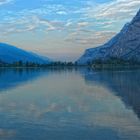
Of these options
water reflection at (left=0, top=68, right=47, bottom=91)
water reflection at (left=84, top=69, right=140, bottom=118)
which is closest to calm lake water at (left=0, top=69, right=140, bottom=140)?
water reflection at (left=84, top=69, right=140, bottom=118)

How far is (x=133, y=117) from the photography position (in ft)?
88.6

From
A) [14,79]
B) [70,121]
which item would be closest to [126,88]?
[70,121]

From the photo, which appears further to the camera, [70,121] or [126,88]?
[126,88]

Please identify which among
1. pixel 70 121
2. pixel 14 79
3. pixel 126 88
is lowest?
pixel 14 79

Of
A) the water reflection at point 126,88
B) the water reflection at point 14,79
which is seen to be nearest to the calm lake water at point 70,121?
the water reflection at point 126,88

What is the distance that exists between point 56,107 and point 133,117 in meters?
7.83

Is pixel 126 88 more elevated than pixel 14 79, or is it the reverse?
pixel 126 88

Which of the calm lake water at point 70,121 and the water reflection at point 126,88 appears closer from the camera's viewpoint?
the calm lake water at point 70,121

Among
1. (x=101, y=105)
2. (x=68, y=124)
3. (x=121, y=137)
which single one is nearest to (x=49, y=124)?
(x=68, y=124)

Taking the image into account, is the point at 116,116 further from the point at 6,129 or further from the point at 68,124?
the point at 6,129

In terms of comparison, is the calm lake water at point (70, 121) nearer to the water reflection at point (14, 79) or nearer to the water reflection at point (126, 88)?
the water reflection at point (126, 88)

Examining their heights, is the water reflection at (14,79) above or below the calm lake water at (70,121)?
below

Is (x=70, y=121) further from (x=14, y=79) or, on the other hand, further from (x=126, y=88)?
(x=14, y=79)

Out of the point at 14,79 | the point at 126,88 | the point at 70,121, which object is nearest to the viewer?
the point at 70,121
